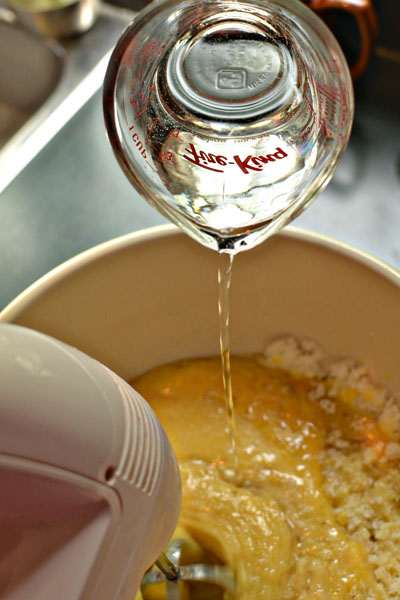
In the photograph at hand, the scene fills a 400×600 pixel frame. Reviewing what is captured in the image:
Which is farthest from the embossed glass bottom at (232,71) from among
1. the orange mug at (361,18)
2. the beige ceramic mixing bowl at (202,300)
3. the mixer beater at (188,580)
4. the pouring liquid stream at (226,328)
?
the mixer beater at (188,580)

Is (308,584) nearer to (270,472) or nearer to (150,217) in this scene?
(270,472)

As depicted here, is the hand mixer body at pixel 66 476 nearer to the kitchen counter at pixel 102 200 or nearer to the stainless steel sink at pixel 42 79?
the kitchen counter at pixel 102 200

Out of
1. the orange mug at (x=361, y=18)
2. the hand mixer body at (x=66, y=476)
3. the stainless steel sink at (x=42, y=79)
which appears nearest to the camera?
the hand mixer body at (x=66, y=476)

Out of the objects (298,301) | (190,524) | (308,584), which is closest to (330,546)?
(308,584)

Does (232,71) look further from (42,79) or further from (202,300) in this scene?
(42,79)

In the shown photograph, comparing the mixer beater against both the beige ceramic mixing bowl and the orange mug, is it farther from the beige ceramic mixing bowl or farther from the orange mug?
the orange mug

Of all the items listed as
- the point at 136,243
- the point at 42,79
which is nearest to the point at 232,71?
the point at 136,243
